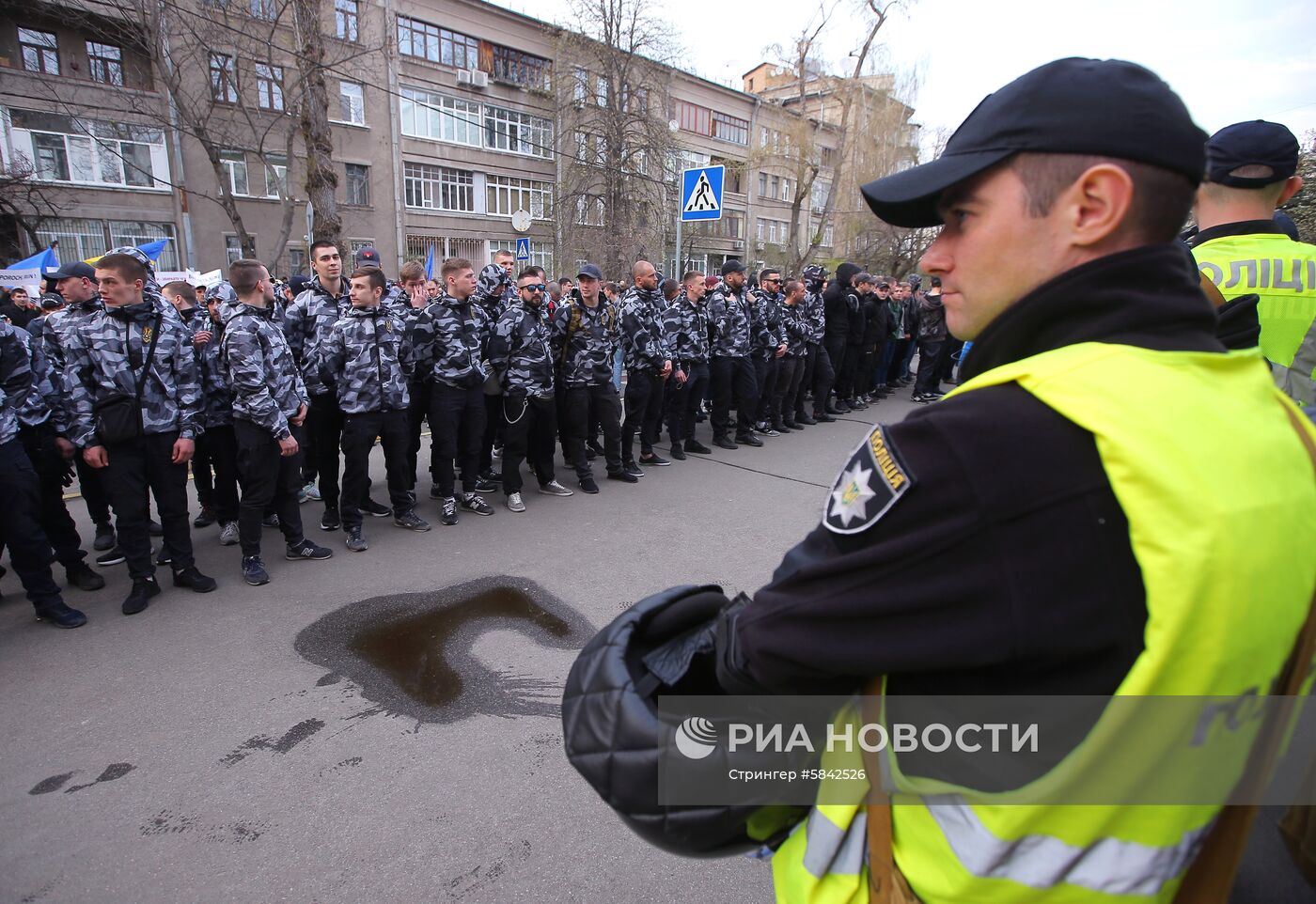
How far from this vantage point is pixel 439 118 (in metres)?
29.0

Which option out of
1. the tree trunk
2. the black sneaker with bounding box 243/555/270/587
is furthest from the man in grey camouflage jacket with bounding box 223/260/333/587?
the tree trunk

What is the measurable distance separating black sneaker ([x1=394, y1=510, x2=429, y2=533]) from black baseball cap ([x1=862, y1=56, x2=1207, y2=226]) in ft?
17.3

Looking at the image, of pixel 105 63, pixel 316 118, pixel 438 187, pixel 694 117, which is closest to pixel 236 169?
pixel 105 63

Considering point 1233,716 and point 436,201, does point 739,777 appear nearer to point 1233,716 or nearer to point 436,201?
point 1233,716

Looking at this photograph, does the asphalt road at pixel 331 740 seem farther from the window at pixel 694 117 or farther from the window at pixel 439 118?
the window at pixel 694 117

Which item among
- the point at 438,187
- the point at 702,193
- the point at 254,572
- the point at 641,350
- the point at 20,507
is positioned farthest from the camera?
the point at 438,187

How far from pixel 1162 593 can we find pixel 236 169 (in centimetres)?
2818

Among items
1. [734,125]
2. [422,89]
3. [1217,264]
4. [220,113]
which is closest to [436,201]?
[422,89]

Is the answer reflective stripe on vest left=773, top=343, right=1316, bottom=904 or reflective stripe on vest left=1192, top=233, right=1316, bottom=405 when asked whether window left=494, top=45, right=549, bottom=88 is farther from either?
reflective stripe on vest left=773, top=343, right=1316, bottom=904

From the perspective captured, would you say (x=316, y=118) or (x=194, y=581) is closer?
(x=194, y=581)

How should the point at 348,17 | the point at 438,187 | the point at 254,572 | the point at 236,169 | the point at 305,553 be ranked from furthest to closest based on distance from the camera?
1. the point at 438,187
2. the point at 348,17
3. the point at 236,169
4. the point at 305,553
5. the point at 254,572

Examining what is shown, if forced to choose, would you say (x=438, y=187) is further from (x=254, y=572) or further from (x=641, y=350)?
(x=254, y=572)

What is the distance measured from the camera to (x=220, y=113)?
2195cm

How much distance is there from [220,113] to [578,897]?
2669 cm
